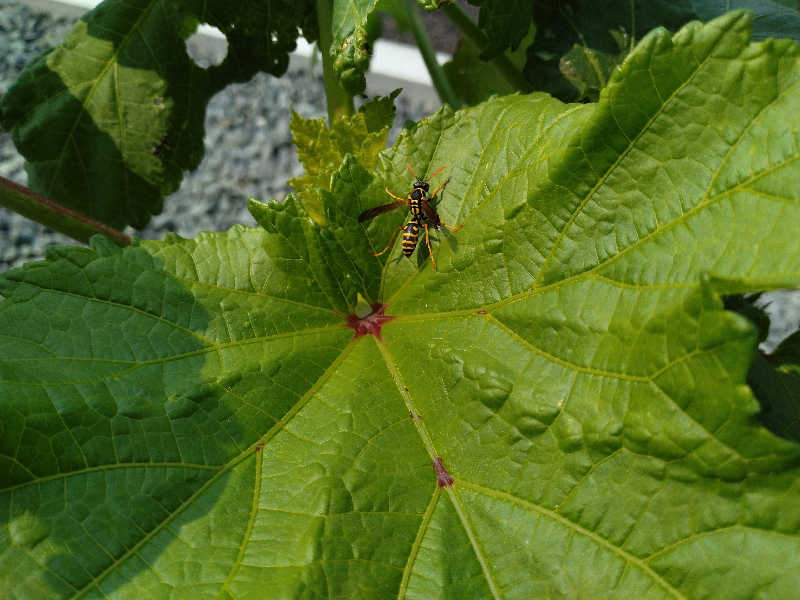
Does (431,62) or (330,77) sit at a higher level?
(431,62)

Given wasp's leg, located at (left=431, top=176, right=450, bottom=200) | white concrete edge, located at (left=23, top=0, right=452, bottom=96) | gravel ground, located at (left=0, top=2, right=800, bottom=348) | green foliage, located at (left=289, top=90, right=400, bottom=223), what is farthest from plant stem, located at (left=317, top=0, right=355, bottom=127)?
white concrete edge, located at (left=23, top=0, right=452, bottom=96)

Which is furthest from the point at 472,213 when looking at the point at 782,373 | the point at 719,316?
the point at 782,373

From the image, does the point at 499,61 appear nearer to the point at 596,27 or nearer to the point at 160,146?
the point at 596,27

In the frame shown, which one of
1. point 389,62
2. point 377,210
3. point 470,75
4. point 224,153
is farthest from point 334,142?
point 389,62

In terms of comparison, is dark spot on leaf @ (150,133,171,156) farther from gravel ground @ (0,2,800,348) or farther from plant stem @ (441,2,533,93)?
gravel ground @ (0,2,800,348)

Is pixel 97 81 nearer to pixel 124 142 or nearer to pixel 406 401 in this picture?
pixel 124 142

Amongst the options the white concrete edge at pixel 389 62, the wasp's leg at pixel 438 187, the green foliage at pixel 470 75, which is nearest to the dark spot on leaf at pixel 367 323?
the wasp's leg at pixel 438 187
